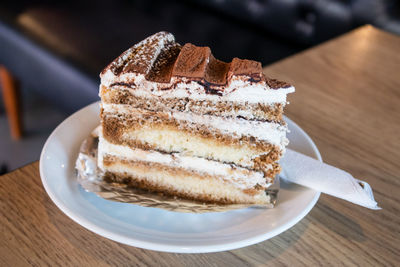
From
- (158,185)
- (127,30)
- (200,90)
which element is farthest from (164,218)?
(127,30)

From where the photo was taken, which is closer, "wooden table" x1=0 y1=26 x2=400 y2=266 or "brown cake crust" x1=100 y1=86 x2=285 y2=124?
"wooden table" x1=0 y1=26 x2=400 y2=266

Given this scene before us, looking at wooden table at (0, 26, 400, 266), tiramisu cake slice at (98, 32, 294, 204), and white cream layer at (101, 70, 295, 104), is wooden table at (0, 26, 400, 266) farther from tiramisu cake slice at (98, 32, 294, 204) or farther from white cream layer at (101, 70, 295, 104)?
white cream layer at (101, 70, 295, 104)

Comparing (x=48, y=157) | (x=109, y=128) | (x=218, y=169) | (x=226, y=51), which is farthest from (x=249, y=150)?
(x=226, y=51)

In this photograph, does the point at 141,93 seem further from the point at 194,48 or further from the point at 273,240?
the point at 273,240

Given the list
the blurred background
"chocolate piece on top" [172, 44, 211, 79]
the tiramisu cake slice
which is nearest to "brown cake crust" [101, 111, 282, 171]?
the tiramisu cake slice

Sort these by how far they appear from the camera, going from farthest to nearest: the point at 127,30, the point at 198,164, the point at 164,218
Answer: the point at 127,30 → the point at 198,164 → the point at 164,218

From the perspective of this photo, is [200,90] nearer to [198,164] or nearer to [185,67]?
[185,67]
